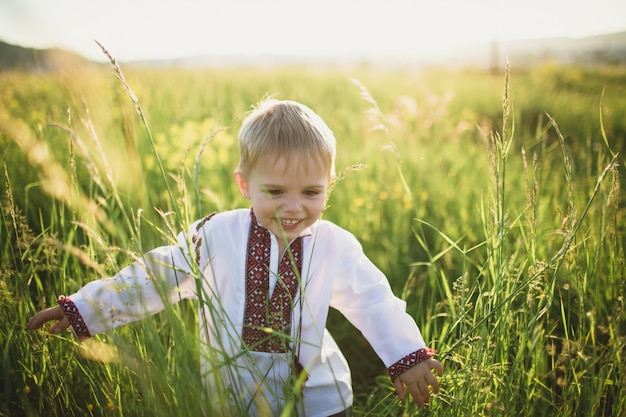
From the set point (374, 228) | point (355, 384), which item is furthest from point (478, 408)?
point (374, 228)

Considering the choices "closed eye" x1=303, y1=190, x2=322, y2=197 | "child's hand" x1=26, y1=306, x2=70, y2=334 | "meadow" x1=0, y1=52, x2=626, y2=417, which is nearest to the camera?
"meadow" x1=0, y1=52, x2=626, y2=417

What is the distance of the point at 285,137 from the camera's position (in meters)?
1.55

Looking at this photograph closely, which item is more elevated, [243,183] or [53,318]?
[243,183]

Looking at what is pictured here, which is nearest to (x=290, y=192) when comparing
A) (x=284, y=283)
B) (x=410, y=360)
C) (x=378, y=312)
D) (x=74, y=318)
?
(x=284, y=283)

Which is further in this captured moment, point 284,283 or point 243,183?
point 243,183

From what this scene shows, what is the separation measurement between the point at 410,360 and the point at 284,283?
503mm

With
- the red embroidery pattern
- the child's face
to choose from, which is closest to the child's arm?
the red embroidery pattern

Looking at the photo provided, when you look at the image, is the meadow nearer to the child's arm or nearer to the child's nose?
the child's arm

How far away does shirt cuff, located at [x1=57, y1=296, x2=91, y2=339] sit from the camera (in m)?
1.50

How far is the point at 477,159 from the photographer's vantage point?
427cm

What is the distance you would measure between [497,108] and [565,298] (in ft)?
21.5

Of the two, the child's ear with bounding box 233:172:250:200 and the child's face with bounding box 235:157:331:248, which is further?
the child's ear with bounding box 233:172:250:200

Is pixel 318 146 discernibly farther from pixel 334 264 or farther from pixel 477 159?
pixel 477 159

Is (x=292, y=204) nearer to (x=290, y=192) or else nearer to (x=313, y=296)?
(x=290, y=192)
